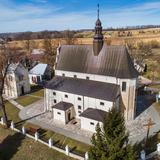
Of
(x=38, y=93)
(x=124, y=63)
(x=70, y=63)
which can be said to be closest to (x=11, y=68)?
(x=38, y=93)

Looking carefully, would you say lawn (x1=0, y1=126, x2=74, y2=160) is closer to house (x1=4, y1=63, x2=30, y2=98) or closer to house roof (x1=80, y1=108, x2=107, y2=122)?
house roof (x1=80, y1=108, x2=107, y2=122)

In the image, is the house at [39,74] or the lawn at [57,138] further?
the house at [39,74]

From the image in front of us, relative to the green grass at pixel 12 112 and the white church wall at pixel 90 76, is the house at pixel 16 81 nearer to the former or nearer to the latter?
the green grass at pixel 12 112

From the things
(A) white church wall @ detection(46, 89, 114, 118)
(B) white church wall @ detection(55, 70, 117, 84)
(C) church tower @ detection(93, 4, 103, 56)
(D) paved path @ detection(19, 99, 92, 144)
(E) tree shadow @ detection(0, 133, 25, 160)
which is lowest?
(E) tree shadow @ detection(0, 133, 25, 160)

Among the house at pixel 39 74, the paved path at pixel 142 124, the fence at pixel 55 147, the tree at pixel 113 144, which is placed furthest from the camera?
the house at pixel 39 74

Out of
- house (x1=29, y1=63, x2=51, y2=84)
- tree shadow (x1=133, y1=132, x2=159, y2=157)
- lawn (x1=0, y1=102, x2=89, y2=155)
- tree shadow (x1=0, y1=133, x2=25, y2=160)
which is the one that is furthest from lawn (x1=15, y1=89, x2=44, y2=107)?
tree shadow (x1=133, y1=132, x2=159, y2=157)

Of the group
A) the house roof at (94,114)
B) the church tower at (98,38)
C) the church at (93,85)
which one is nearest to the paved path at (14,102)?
the church at (93,85)
